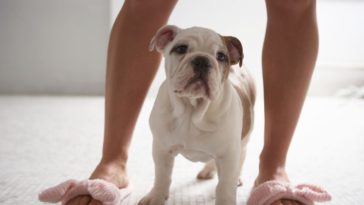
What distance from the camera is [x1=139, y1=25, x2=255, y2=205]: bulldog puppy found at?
3.03 feet

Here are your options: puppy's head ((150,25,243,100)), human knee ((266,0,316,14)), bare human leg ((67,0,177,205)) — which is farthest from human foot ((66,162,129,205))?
human knee ((266,0,316,14))

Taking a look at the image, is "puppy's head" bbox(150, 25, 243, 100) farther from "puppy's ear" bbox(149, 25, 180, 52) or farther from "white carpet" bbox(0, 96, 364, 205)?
"white carpet" bbox(0, 96, 364, 205)

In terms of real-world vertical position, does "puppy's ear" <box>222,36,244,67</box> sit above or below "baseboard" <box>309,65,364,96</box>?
above

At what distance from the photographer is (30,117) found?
2184mm

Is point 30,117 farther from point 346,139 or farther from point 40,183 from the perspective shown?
point 346,139

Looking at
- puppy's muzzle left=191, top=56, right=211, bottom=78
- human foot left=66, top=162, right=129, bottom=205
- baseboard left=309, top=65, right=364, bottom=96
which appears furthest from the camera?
baseboard left=309, top=65, right=364, bottom=96

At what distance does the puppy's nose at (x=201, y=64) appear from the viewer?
2.98 ft

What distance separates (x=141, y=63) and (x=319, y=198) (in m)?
0.57

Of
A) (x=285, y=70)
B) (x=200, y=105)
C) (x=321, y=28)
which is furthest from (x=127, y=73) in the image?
(x=321, y=28)

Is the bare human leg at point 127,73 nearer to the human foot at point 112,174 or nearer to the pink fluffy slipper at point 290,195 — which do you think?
the human foot at point 112,174

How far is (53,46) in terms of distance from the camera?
2.99m

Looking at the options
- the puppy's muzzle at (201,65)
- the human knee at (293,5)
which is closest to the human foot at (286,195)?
the puppy's muzzle at (201,65)

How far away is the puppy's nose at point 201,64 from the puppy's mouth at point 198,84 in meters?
0.01

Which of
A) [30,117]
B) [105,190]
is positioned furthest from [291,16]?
[30,117]
